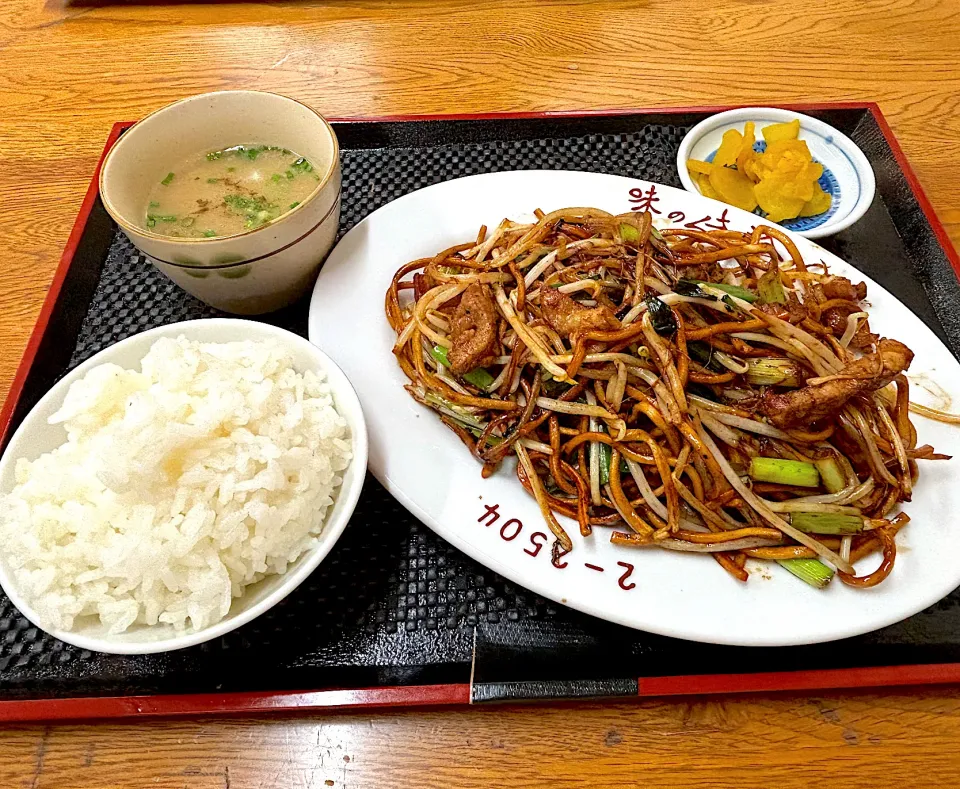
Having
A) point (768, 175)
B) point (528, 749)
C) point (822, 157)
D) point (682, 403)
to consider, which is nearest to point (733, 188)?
point (768, 175)

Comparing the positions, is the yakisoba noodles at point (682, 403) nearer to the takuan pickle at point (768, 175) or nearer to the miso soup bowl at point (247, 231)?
the miso soup bowl at point (247, 231)

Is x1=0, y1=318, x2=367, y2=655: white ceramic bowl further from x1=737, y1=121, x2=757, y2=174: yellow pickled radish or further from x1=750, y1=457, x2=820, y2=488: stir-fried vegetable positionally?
x1=737, y1=121, x2=757, y2=174: yellow pickled radish

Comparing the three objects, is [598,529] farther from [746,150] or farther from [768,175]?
[746,150]

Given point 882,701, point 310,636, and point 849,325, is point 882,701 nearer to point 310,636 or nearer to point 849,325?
point 849,325

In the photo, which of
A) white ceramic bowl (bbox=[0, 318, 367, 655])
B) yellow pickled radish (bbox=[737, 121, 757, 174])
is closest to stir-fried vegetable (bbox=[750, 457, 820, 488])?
white ceramic bowl (bbox=[0, 318, 367, 655])

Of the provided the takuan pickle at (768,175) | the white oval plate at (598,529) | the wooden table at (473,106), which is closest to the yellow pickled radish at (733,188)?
the takuan pickle at (768,175)

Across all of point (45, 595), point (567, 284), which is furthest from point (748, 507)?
point (45, 595)
